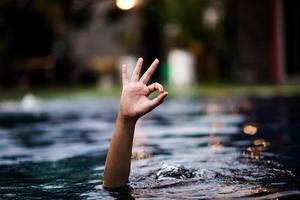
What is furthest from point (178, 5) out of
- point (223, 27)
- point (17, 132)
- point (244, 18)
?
point (17, 132)

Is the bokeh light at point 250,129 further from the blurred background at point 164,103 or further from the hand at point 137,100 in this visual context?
the hand at point 137,100

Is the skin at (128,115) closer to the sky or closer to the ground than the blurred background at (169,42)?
closer to the ground

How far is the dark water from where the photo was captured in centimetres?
386

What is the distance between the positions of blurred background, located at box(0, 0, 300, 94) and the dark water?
5572mm

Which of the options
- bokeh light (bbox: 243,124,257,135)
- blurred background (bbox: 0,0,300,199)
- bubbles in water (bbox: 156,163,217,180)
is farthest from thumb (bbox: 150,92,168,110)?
bokeh light (bbox: 243,124,257,135)

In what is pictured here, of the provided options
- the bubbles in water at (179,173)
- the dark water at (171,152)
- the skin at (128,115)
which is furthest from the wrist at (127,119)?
the bubbles in water at (179,173)

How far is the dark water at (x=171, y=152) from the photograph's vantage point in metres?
3.86

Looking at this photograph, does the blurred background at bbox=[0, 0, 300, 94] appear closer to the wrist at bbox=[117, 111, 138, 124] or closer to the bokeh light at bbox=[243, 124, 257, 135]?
the bokeh light at bbox=[243, 124, 257, 135]

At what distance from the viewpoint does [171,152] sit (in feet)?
18.3

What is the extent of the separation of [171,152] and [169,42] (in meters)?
18.2

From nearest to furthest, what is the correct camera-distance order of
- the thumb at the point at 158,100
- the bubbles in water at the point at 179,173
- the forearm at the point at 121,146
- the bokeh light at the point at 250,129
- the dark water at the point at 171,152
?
the thumb at the point at 158,100, the forearm at the point at 121,146, the dark water at the point at 171,152, the bubbles in water at the point at 179,173, the bokeh light at the point at 250,129

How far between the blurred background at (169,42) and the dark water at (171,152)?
5572 millimetres

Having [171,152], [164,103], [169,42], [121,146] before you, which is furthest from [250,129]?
[169,42]

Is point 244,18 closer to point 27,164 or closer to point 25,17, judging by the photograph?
point 25,17
